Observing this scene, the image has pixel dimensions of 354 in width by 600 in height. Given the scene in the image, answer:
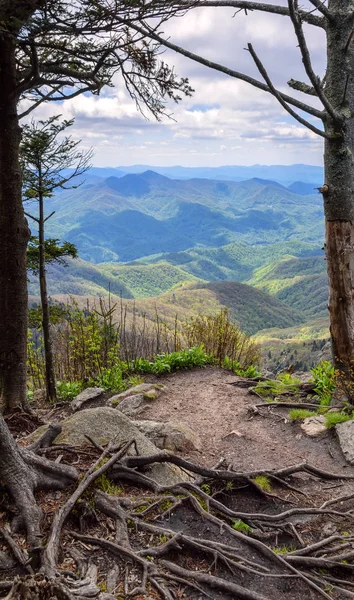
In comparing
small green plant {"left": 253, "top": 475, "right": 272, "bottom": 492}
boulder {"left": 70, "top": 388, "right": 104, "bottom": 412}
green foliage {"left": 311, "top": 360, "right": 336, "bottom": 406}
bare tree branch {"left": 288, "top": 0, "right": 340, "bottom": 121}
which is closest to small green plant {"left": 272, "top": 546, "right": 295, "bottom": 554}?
small green plant {"left": 253, "top": 475, "right": 272, "bottom": 492}

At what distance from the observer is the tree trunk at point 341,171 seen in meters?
6.03

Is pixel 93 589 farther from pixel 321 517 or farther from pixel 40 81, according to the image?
pixel 40 81

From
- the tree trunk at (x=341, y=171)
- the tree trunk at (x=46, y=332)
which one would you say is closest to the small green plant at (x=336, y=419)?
the tree trunk at (x=341, y=171)

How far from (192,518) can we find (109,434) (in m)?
1.36

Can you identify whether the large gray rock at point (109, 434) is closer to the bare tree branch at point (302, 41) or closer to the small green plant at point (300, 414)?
the small green plant at point (300, 414)

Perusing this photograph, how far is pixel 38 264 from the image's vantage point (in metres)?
11.5

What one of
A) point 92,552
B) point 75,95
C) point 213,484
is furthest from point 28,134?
point 92,552

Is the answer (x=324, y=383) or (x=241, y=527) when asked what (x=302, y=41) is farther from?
(x=324, y=383)

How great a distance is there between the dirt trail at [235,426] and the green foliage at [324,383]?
65 cm

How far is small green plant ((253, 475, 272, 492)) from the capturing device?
15.5ft

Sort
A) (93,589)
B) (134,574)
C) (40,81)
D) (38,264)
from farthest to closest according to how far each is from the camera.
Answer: (38,264) → (40,81) → (134,574) → (93,589)

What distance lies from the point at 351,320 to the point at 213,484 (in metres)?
3.24

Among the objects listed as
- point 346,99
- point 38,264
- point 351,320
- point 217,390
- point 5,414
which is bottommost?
point 217,390

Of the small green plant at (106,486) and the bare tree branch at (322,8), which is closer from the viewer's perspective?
the small green plant at (106,486)
